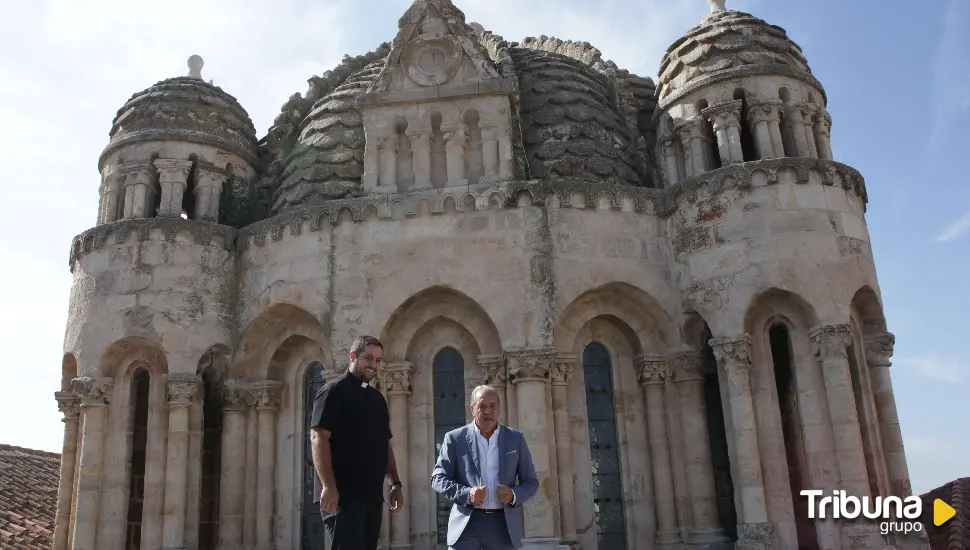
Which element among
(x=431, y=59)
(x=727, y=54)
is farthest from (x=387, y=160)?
(x=727, y=54)

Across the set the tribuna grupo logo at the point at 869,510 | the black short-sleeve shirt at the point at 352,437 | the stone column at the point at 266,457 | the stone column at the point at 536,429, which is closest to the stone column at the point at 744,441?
the tribuna grupo logo at the point at 869,510

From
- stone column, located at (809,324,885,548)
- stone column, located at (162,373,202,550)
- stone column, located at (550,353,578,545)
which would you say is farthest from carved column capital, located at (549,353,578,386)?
stone column, located at (162,373,202,550)

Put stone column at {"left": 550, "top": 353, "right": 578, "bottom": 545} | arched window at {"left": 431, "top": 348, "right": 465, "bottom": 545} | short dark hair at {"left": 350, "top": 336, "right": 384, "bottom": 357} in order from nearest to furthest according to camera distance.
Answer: short dark hair at {"left": 350, "top": 336, "right": 384, "bottom": 357}
stone column at {"left": 550, "top": 353, "right": 578, "bottom": 545}
arched window at {"left": 431, "top": 348, "right": 465, "bottom": 545}

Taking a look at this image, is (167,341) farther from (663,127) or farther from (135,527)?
(663,127)

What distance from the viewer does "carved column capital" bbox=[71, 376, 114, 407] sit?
14703mm

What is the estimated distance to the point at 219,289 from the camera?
15.6 metres

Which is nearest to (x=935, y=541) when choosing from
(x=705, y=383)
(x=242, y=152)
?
(x=705, y=383)

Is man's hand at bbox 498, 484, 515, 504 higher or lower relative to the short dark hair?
lower

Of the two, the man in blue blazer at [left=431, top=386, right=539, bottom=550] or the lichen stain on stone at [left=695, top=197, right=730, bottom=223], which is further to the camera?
the lichen stain on stone at [left=695, top=197, right=730, bottom=223]

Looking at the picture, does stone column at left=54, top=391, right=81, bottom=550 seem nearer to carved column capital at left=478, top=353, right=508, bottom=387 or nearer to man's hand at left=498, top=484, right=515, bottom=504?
carved column capital at left=478, top=353, right=508, bottom=387

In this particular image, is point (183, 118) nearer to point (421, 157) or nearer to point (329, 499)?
point (421, 157)

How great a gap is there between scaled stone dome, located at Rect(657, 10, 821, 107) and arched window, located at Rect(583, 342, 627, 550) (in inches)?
215

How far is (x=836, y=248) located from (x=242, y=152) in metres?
11.4

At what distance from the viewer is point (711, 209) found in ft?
47.8
